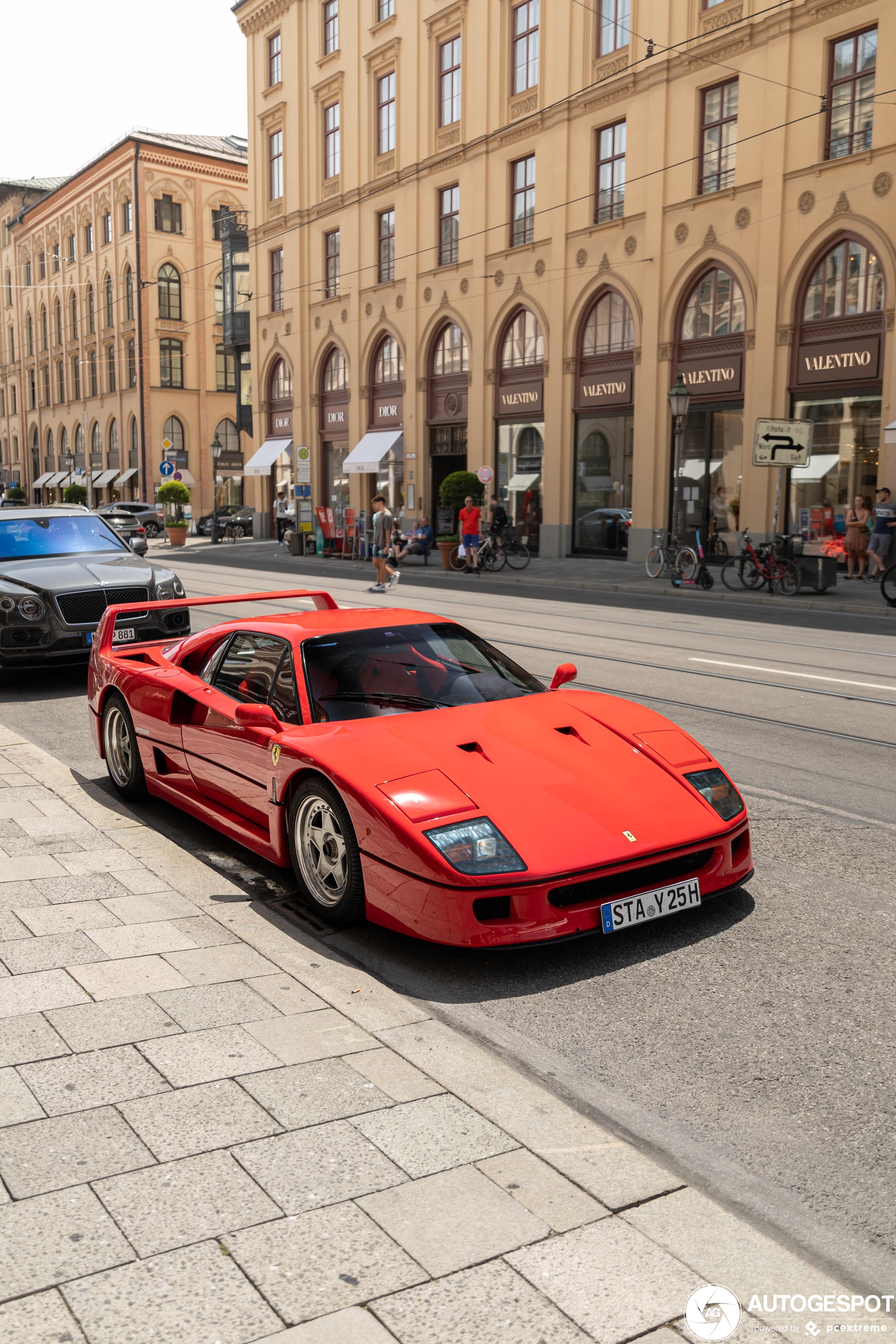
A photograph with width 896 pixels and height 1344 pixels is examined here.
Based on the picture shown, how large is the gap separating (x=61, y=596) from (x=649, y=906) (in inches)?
309

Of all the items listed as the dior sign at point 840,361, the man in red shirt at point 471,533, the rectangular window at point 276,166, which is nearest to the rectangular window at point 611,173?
the dior sign at point 840,361

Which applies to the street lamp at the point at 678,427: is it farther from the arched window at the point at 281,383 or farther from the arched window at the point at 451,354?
the arched window at the point at 281,383

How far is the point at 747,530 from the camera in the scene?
86.5 feet

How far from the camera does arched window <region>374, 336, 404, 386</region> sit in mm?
39219

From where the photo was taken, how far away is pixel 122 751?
704 cm

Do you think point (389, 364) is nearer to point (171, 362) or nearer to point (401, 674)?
point (171, 362)

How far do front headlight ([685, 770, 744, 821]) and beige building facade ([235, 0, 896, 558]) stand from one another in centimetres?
2053

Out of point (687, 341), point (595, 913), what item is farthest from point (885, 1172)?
point (687, 341)

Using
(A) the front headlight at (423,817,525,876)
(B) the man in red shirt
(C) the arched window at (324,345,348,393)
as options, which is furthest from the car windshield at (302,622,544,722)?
(C) the arched window at (324,345,348,393)

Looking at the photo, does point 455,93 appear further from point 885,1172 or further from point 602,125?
point 885,1172

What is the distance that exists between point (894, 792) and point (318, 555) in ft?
102

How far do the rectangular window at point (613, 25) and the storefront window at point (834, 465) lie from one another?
36.7 ft

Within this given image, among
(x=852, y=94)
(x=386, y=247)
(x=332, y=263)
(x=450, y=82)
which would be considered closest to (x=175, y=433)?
(x=332, y=263)

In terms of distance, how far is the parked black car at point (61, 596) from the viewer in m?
10.6
